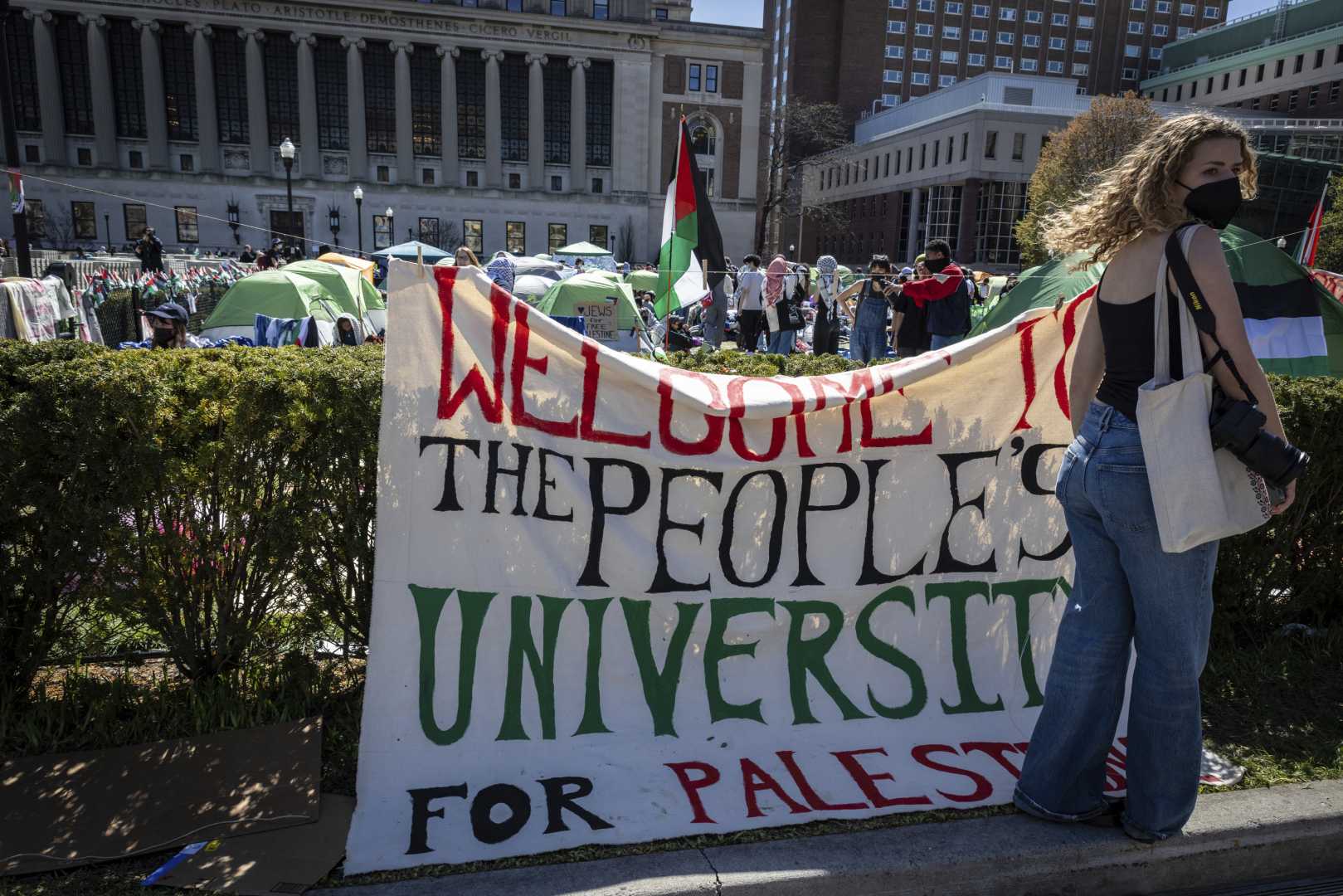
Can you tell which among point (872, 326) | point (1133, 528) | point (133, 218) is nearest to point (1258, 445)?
point (1133, 528)

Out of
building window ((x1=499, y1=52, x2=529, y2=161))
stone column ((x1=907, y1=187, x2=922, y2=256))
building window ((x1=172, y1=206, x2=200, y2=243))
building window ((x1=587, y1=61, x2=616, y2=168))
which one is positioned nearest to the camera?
building window ((x1=172, y1=206, x2=200, y2=243))

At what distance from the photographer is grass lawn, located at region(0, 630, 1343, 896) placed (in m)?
2.51

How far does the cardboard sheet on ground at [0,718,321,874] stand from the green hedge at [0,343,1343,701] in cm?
42

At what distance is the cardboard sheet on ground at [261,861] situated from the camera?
→ 237cm

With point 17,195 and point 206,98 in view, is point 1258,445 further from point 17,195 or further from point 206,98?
point 206,98

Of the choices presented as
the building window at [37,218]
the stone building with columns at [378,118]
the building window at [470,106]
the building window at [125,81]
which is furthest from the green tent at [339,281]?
the building window at [125,81]

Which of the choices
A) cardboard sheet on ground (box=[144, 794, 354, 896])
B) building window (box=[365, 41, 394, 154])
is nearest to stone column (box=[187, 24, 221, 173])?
building window (box=[365, 41, 394, 154])

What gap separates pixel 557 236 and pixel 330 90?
18.4 m

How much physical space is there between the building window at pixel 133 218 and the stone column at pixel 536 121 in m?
26.2

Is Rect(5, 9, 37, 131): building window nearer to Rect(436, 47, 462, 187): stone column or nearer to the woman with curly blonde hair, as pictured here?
Rect(436, 47, 462, 187): stone column

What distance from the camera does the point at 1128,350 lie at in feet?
8.23

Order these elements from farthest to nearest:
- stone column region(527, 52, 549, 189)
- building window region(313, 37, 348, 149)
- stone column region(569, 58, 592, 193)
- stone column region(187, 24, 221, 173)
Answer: stone column region(569, 58, 592, 193), stone column region(527, 52, 549, 189), building window region(313, 37, 348, 149), stone column region(187, 24, 221, 173)

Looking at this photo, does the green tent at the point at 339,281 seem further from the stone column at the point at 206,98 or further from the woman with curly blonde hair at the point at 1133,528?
the stone column at the point at 206,98

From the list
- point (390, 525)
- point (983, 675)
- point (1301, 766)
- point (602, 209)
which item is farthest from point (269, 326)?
point (602, 209)
